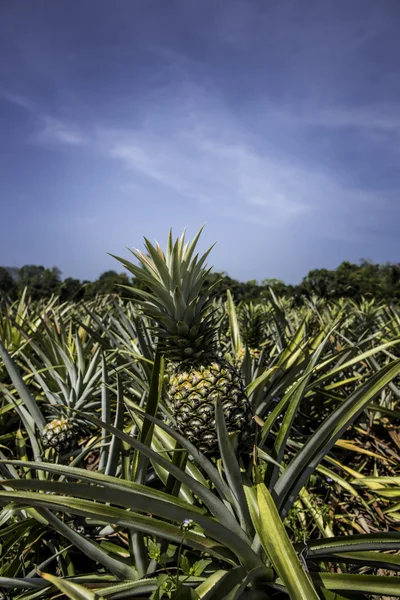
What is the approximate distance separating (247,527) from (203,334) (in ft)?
2.51

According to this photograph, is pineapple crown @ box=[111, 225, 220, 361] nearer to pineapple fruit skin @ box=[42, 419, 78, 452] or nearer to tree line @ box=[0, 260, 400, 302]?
pineapple fruit skin @ box=[42, 419, 78, 452]

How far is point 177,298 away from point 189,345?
0.24 m

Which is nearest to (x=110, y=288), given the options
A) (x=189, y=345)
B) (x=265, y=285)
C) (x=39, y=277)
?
(x=265, y=285)

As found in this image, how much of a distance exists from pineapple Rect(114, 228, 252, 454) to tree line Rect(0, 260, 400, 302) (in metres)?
5.84

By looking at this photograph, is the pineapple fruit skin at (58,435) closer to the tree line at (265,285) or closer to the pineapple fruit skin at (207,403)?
the pineapple fruit skin at (207,403)

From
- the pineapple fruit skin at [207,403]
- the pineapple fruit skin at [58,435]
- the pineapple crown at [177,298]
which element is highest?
the pineapple crown at [177,298]

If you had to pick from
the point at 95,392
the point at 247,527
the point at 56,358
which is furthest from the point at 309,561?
the point at 56,358

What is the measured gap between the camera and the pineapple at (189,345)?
4.91ft

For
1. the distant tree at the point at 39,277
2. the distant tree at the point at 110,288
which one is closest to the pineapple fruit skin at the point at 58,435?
the distant tree at the point at 110,288

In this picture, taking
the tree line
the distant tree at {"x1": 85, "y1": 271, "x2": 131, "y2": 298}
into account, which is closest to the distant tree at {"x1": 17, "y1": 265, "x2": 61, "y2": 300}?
the tree line

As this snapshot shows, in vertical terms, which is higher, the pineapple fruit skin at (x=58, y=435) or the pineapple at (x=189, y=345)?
the pineapple at (x=189, y=345)

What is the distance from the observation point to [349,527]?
6.23 feet

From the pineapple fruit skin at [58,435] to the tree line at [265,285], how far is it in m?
5.40

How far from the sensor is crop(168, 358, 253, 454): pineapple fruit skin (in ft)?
4.85
